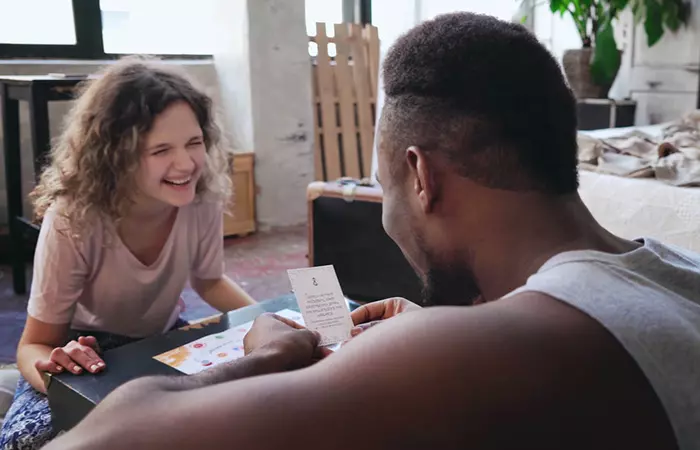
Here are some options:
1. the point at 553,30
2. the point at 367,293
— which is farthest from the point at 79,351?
the point at 553,30

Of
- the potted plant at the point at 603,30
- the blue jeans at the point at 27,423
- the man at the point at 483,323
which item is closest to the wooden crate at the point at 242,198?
the potted plant at the point at 603,30

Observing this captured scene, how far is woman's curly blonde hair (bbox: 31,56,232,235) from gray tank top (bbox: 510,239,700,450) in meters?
1.11

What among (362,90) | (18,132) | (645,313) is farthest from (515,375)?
(362,90)

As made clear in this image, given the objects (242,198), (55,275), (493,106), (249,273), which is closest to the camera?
(493,106)

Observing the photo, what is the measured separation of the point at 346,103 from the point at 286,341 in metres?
3.50

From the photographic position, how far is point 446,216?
765 mm

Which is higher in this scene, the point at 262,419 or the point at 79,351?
the point at 262,419

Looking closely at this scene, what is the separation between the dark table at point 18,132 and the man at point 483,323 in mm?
2144

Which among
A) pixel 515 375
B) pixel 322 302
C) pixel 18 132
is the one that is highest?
pixel 18 132

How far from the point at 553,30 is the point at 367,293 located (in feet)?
10.1

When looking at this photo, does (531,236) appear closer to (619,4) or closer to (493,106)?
(493,106)

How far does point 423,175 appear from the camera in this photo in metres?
0.76

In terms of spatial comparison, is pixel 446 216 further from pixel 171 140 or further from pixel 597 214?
pixel 597 214

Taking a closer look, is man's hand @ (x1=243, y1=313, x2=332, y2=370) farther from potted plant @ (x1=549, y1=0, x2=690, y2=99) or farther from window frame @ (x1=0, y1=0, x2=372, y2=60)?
potted plant @ (x1=549, y1=0, x2=690, y2=99)
